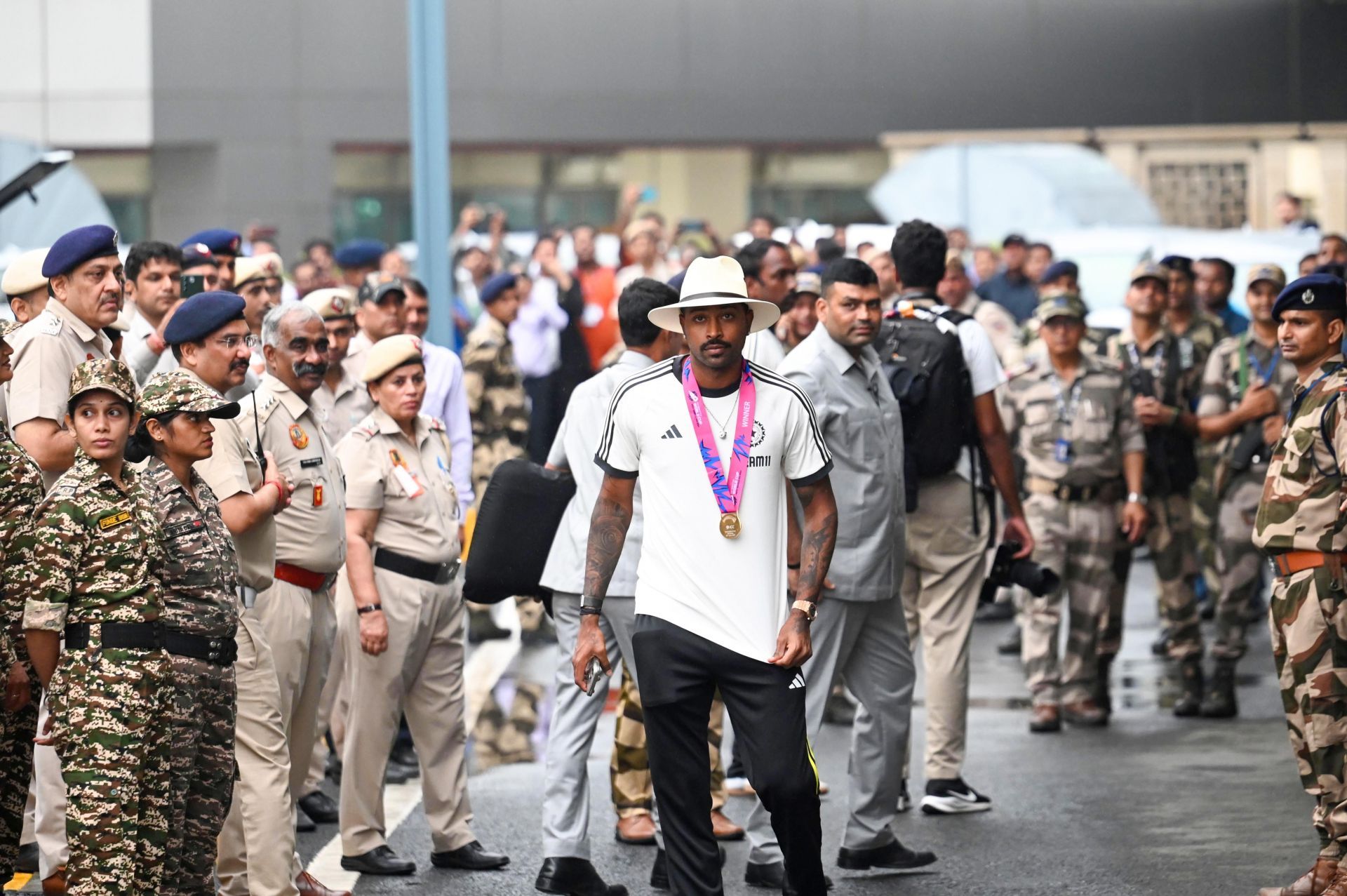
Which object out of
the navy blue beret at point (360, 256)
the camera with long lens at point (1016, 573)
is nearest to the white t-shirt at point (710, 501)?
the camera with long lens at point (1016, 573)

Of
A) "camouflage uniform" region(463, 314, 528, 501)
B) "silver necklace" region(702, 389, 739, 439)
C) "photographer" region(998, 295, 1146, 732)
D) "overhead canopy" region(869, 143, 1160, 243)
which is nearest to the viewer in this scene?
"silver necklace" region(702, 389, 739, 439)

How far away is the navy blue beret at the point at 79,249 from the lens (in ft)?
24.5

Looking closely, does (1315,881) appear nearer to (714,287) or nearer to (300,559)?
(714,287)

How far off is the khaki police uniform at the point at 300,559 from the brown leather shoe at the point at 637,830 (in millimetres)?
1509

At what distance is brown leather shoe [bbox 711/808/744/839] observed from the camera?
27.6 ft

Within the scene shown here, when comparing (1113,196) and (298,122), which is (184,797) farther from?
(298,122)

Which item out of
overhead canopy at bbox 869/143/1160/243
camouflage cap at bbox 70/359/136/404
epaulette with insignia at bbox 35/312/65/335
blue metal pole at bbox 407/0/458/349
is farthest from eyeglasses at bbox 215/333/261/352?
overhead canopy at bbox 869/143/1160/243

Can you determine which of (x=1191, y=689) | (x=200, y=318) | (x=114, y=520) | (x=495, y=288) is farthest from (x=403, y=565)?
(x=495, y=288)

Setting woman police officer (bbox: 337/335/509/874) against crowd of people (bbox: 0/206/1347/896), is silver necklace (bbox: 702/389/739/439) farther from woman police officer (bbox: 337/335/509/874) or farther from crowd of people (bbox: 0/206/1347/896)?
woman police officer (bbox: 337/335/509/874)

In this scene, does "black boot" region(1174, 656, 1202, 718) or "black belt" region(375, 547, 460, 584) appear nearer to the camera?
"black belt" region(375, 547, 460, 584)

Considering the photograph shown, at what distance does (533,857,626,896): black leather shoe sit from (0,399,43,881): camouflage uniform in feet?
6.37

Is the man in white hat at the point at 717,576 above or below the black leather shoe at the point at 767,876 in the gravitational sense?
above

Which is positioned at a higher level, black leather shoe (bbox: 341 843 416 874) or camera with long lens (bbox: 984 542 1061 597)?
camera with long lens (bbox: 984 542 1061 597)

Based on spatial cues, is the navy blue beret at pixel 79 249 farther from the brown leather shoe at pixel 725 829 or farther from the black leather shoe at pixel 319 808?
the brown leather shoe at pixel 725 829
